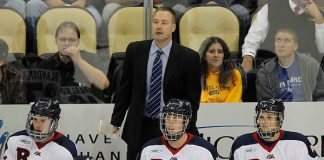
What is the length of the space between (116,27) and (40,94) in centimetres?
82

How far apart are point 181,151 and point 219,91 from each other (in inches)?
54.6

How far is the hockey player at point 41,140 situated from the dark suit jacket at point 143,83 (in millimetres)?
463

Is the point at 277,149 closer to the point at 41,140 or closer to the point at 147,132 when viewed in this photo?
the point at 147,132

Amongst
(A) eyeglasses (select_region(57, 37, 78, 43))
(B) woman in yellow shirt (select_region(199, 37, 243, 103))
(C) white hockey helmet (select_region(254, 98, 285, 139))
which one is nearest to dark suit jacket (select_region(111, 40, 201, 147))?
(C) white hockey helmet (select_region(254, 98, 285, 139))

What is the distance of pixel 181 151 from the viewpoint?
503cm

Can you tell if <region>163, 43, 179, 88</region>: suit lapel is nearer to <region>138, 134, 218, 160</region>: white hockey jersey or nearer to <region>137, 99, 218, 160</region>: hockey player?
<region>137, 99, 218, 160</region>: hockey player

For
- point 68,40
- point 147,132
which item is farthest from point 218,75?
point 68,40

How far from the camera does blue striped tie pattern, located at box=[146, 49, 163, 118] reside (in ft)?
18.1

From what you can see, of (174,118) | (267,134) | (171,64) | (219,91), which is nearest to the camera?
(174,118)

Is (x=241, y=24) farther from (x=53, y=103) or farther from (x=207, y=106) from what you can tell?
(x=53, y=103)

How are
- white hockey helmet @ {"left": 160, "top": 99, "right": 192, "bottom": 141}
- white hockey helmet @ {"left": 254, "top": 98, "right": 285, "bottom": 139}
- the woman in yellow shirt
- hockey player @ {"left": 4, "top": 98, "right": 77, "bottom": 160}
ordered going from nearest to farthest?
white hockey helmet @ {"left": 160, "top": 99, "right": 192, "bottom": 141}, white hockey helmet @ {"left": 254, "top": 98, "right": 285, "bottom": 139}, hockey player @ {"left": 4, "top": 98, "right": 77, "bottom": 160}, the woman in yellow shirt

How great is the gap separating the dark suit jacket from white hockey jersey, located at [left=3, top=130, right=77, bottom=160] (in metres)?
0.44

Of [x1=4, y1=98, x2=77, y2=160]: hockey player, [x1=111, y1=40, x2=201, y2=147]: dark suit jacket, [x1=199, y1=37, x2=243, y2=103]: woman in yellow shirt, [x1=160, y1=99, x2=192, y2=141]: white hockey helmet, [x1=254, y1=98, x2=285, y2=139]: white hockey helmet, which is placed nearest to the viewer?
[x1=160, y1=99, x2=192, y2=141]: white hockey helmet

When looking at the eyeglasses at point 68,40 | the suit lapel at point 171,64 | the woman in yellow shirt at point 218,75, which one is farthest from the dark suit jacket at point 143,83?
the eyeglasses at point 68,40
